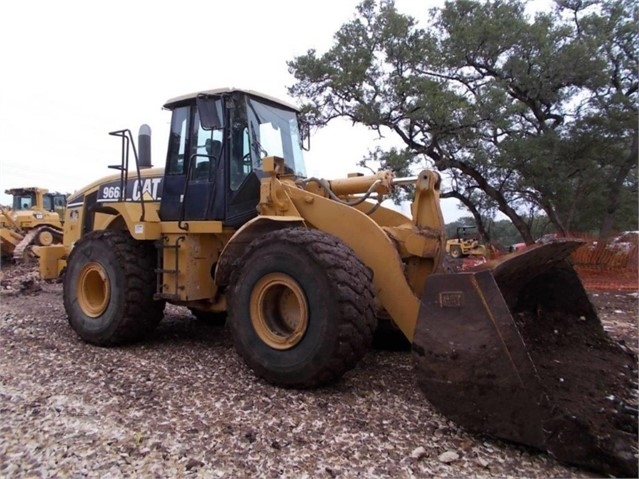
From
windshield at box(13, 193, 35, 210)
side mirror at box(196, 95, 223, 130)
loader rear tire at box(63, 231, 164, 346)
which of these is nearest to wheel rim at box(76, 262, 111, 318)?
loader rear tire at box(63, 231, 164, 346)

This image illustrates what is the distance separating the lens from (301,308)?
3795mm

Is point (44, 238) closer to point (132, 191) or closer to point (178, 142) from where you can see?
point (132, 191)

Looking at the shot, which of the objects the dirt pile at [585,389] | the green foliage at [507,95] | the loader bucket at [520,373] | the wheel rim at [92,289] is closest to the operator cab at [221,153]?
the wheel rim at [92,289]

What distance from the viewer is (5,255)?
17.0 meters

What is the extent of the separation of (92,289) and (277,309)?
2616 mm

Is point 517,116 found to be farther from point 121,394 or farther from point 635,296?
point 121,394

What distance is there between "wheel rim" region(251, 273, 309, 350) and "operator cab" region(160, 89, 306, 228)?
44.4 inches

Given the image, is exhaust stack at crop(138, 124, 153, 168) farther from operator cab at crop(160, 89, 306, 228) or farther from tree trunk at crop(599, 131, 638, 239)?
tree trunk at crop(599, 131, 638, 239)

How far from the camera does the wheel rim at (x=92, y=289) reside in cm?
546

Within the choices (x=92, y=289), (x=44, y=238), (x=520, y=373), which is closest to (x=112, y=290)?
(x=92, y=289)

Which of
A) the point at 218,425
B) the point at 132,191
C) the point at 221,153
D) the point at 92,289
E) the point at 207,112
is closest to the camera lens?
the point at 218,425

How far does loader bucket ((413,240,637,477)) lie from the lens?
2598 mm

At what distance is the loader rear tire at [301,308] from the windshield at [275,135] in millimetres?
1401

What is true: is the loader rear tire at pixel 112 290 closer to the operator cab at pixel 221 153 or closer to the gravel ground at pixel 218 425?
the gravel ground at pixel 218 425
